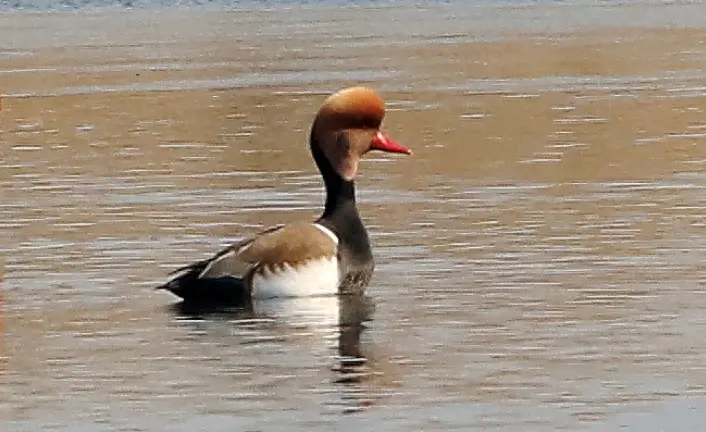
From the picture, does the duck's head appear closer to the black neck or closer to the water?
the black neck

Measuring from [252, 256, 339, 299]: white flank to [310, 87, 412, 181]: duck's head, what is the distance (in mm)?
695

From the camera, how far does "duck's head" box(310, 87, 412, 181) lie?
1182 centimetres

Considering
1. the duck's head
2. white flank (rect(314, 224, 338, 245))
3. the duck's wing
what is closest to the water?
the duck's wing

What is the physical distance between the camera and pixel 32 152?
1941cm

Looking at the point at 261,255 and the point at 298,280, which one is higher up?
the point at 261,255

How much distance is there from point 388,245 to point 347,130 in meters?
1.44

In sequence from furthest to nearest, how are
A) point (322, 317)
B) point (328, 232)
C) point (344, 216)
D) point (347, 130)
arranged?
point (347, 130) < point (344, 216) < point (328, 232) < point (322, 317)

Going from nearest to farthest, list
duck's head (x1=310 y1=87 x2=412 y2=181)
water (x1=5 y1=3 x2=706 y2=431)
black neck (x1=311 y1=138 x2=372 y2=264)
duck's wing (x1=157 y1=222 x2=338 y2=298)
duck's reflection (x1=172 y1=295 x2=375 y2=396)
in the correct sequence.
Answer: water (x1=5 y1=3 x2=706 y2=431) → duck's reflection (x1=172 y1=295 x2=375 y2=396) → duck's wing (x1=157 y1=222 x2=338 y2=298) → black neck (x1=311 y1=138 x2=372 y2=264) → duck's head (x1=310 y1=87 x2=412 y2=181)

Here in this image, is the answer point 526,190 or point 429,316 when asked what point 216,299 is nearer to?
point 429,316

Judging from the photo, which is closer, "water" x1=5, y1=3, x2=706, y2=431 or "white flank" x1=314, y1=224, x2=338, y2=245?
"water" x1=5, y1=3, x2=706, y2=431

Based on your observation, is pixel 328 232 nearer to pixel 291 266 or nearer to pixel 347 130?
pixel 291 266

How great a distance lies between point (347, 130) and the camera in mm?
11859

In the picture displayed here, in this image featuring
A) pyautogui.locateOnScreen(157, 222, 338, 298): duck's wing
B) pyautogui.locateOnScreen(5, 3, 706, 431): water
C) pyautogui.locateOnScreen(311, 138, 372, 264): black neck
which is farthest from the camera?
pyautogui.locateOnScreen(311, 138, 372, 264): black neck

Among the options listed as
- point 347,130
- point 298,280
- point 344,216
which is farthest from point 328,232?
point 347,130
